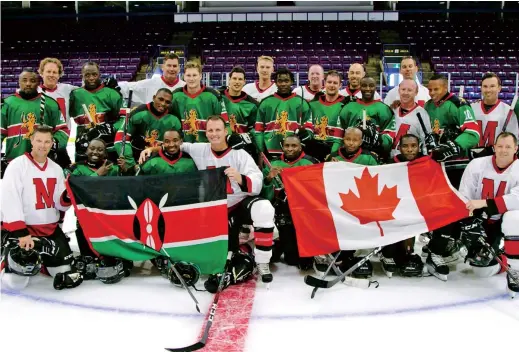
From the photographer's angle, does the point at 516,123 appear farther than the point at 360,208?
Yes

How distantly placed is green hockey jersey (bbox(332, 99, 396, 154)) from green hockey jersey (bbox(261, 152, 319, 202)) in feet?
1.04

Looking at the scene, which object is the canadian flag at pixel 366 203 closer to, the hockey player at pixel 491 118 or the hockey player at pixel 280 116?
the hockey player at pixel 280 116

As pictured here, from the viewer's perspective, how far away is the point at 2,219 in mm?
3027

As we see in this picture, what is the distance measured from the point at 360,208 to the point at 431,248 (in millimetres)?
554

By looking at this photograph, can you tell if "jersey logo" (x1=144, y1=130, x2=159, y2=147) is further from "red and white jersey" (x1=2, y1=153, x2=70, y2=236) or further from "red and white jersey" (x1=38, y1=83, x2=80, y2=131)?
"red and white jersey" (x1=38, y1=83, x2=80, y2=131)

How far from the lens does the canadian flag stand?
3.19 metres

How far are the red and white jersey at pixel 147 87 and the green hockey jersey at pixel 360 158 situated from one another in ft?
4.69

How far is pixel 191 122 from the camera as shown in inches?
152

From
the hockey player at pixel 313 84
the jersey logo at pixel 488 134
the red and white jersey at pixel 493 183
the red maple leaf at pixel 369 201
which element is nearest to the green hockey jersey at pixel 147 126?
the hockey player at pixel 313 84

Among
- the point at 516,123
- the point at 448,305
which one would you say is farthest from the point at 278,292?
the point at 516,123

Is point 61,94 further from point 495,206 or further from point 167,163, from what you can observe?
point 495,206

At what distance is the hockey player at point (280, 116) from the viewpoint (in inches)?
152

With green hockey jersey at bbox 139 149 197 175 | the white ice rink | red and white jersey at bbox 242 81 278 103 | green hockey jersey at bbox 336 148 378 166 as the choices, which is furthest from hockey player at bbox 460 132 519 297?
green hockey jersey at bbox 139 149 197 175

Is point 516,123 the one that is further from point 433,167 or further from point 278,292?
point 278,292
